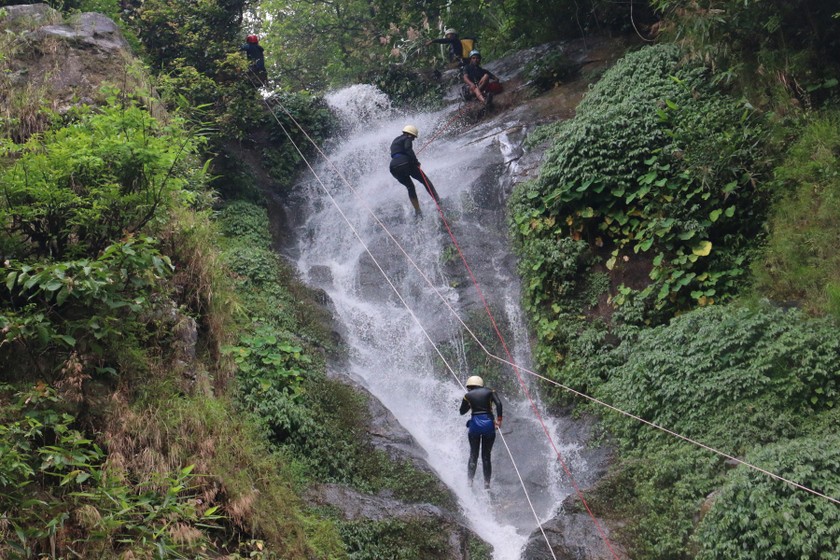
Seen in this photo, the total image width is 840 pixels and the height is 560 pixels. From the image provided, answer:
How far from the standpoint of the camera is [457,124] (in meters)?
16.8

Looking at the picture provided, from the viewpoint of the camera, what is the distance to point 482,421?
29.0 feet

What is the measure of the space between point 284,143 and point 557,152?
7.53 m

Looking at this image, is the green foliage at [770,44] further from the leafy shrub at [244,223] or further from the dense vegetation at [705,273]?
the leafy shrub at [244,223]

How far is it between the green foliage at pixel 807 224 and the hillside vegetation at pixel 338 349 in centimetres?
3

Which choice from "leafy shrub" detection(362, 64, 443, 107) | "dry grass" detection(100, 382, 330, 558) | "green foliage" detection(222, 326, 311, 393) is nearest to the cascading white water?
"leafy shrub" detection(362, 64, 443, 107)

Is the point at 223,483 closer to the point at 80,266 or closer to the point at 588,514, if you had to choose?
the point at 80,266

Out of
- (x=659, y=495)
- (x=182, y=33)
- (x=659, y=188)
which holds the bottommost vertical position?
(x=659, y=495)

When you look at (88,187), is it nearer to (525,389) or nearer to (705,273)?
(525,389)

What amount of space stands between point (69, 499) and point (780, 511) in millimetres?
5416

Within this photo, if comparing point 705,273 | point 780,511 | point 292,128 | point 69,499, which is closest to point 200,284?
point 69,499

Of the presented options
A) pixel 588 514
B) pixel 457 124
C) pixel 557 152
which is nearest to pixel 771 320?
pixel 588 514

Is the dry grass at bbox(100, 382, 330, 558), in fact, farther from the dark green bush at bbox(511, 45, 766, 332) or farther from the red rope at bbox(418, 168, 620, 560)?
the dark green bush at bbox(511, 45, 766, 332)

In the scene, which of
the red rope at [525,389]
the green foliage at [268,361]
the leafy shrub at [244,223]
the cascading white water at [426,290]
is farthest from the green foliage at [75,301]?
the leafy shrub at [244,223]

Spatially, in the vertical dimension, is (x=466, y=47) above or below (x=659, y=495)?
above
